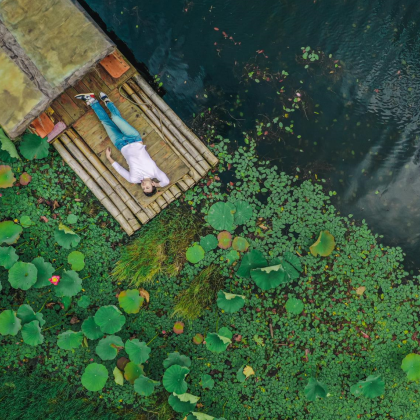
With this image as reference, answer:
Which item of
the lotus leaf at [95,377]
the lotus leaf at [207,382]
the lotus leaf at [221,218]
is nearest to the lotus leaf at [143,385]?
the lotus leaf at [95,377]

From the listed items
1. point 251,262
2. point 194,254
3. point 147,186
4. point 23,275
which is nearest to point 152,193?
point 147,186

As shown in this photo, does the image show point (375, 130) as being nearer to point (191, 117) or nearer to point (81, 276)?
point (191, 117)

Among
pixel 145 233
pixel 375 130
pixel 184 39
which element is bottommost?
pixel 145 233

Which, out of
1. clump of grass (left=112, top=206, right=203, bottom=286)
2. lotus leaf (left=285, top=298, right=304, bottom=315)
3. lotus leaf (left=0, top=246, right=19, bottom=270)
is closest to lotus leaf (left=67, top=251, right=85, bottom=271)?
clump of grass (left=112, top=206, right=203, bottom=286)

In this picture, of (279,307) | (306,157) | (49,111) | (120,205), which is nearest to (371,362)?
(279,307)

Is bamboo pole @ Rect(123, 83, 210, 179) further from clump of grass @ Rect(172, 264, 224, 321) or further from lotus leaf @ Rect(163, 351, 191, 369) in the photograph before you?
lotus leaf @ Rect(163, 351, 191, 369)

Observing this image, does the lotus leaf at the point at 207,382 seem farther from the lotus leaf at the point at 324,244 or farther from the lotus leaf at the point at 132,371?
the lotus leaf at the point at 324,244
